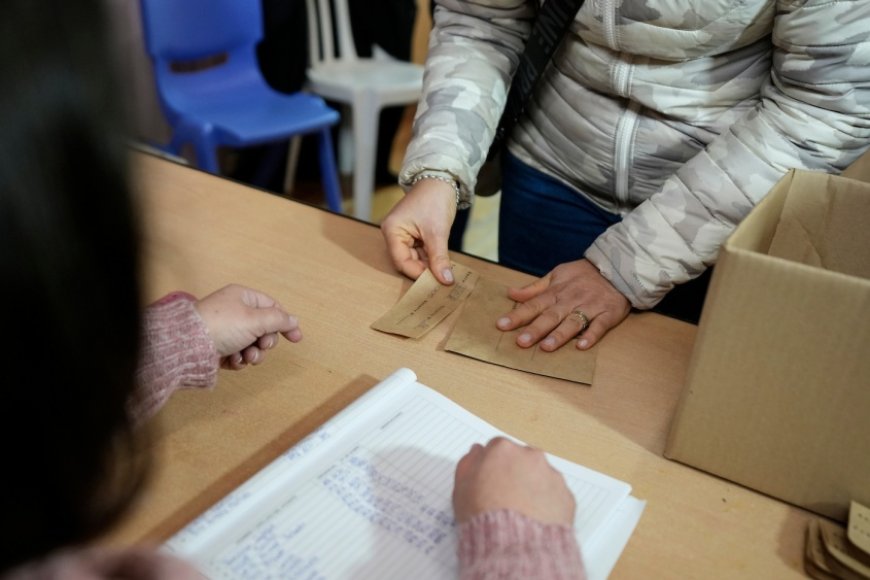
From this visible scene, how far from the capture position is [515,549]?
0.49 metres

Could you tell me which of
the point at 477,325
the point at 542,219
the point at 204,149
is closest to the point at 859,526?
the point at 477,325

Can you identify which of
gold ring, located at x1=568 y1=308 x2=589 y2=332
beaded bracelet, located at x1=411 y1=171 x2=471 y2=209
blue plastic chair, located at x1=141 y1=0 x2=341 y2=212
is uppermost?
beaded bracelet, located at x1=411 y1=171 x2=471 y2=209

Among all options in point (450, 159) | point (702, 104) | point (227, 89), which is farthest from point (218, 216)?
point (227, 89)

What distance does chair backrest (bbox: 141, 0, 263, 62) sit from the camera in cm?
205

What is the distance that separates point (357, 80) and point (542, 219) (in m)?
1.51

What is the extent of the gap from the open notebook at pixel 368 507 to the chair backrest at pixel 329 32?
2.09 meters

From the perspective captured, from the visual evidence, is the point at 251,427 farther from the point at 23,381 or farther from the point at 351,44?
the point at 351,44

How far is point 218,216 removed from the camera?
970 mm

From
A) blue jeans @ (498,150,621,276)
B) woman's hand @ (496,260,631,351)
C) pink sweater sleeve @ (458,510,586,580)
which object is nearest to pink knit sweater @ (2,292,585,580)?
pink sweater sleeve @ (458,510,586,580)

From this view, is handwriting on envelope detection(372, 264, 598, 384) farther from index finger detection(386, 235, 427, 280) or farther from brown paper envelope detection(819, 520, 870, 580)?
brown paper envelope detection(819, 520, 870, 580)

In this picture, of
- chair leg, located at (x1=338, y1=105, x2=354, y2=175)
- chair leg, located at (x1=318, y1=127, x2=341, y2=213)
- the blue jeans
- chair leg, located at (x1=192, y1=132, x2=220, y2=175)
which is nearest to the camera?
the blue jeans

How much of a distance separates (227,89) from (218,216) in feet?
4.66

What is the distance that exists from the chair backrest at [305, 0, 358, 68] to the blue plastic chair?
0.26 m

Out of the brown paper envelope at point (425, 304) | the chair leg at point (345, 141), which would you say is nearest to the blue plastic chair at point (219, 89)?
the chair leg at point (345, 141)
